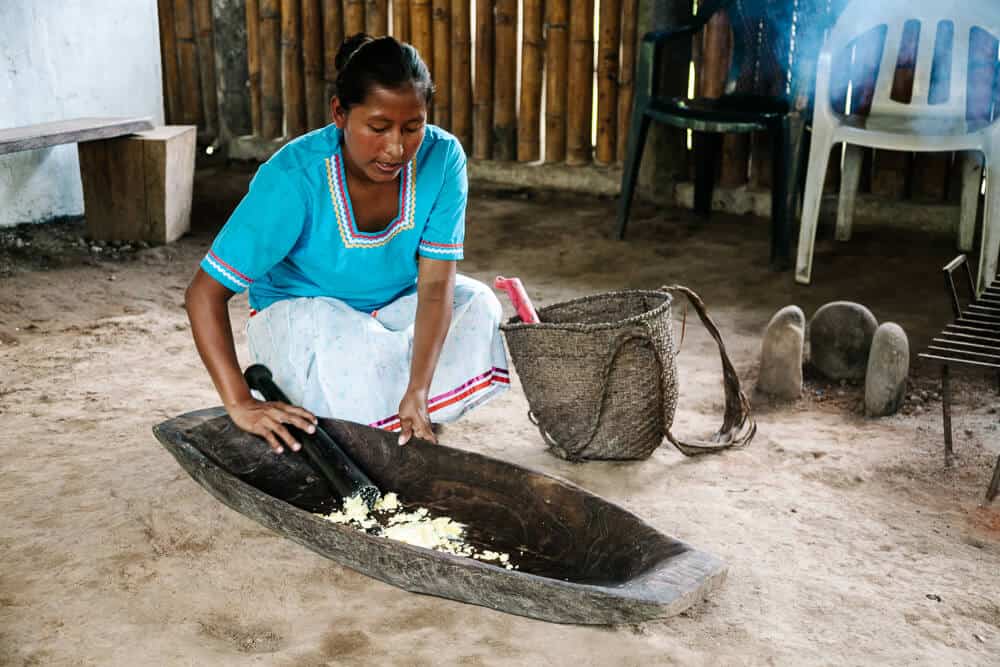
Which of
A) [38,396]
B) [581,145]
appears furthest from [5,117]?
[581,145]

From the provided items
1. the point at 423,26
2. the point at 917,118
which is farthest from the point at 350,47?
the point at 423,26

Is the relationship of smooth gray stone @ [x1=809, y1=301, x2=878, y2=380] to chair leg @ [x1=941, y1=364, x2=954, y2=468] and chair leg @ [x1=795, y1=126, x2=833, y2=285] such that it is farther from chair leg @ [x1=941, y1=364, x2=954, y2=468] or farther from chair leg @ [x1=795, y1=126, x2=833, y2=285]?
chair leg @ [x1=795, y1=126, x2=833, y2=285]

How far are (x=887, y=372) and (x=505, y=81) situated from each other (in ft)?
11.1

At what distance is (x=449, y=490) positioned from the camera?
102 inches

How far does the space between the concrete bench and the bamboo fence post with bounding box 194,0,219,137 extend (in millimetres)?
1549

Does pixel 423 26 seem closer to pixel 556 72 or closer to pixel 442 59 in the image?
pixel 442 59

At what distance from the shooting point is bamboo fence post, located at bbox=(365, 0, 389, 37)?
21.2 ft

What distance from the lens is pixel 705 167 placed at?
5.72m

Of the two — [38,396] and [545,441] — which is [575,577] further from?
[38,396]

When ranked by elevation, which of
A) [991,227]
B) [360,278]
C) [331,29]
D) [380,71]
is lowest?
[991,227]

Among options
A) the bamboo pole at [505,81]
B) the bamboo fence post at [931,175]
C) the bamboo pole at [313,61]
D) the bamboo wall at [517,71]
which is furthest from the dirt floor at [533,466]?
the bamboo pole at [313,61]

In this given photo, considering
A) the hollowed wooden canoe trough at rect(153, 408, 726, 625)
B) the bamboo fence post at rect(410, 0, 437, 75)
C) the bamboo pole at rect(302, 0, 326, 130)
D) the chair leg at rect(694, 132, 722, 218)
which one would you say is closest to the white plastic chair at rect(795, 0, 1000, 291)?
the chair leg at rect(694, 132, 722, 218)

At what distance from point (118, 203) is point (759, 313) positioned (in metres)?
3.24

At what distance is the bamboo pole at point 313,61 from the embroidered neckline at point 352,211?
4.13 meters
